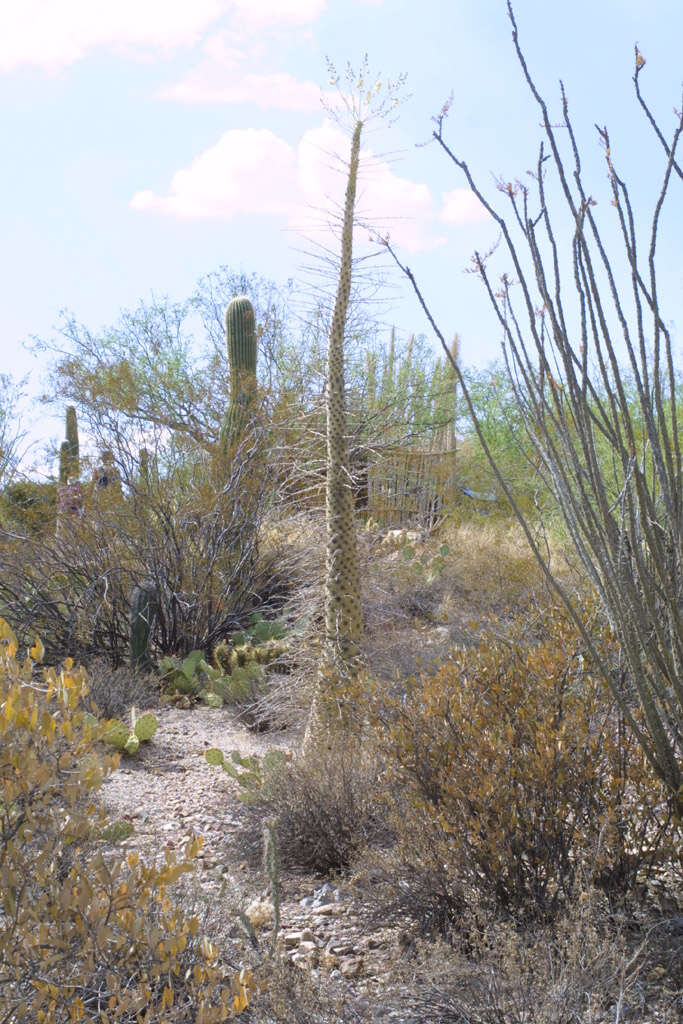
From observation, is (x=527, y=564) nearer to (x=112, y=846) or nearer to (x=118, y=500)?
(x=118, y=500)

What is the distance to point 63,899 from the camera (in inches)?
82.0

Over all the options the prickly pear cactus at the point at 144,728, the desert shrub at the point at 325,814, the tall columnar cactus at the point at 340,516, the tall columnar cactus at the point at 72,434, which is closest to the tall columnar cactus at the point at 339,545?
the tall columnar cactus at the point at 340,516

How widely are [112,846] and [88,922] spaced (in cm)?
211

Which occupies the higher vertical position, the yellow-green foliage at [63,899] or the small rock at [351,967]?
the yellow-green foliage at [63,899]

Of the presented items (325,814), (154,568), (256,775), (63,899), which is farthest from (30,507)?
(63,899)

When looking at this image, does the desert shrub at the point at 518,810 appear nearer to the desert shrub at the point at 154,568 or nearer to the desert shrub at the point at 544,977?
the desert shrub at the point at 544,977

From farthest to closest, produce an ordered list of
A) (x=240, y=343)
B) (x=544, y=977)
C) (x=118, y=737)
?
(x=240, y=343) → (x=118, y=737) → (x=544, y=977)

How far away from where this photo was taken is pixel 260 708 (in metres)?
6.52

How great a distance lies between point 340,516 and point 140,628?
2223 mm

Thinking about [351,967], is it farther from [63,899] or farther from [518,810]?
[63,899]

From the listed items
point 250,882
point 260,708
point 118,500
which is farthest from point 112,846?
point 118,500

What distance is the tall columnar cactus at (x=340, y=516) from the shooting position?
581cm

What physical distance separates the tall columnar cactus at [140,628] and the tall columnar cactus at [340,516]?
6.54ft

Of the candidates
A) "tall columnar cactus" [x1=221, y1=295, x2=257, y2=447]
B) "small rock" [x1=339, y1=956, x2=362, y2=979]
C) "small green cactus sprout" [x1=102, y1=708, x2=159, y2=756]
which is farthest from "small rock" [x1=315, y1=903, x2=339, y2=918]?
"tall columnar cactus" [x1=221, y1=295, x2=257, y2=447]
